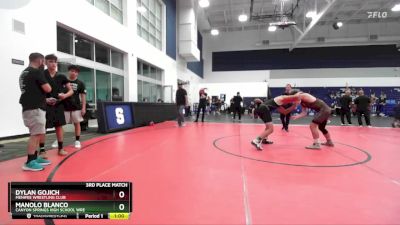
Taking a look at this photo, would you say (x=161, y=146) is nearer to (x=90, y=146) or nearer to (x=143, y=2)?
(x=90, y=146)

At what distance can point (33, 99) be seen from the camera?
121 inches

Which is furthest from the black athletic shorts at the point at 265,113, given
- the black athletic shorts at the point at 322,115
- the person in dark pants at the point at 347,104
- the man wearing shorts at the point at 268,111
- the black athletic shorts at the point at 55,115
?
the person in dark pants at the point at 347,104

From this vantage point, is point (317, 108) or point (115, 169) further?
point (317, 108)

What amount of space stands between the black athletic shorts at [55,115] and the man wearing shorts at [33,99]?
0.74m

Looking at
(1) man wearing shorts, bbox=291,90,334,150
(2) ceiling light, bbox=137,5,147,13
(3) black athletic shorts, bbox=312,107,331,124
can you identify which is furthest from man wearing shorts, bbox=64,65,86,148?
(2) ceiling light, bbox=137,5,147,13

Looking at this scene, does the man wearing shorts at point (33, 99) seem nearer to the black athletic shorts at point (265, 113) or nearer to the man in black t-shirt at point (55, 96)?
the man in black t-shirt at point (55, 96)

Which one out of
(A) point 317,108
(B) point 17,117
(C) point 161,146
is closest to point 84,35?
(B) point 17,117

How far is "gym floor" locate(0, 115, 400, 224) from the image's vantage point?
1957mm

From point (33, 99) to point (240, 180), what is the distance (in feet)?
9.18

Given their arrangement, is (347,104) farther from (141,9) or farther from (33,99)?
(33,99)

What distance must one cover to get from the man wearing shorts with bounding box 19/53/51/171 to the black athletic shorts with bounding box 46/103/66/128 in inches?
29.3

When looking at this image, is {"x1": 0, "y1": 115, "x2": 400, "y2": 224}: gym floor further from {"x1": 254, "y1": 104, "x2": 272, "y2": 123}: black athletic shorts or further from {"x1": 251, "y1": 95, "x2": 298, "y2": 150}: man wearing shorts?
{"x1": 254, "y1": 104, "x2": 272, "y2": 123}: black athletic shorts

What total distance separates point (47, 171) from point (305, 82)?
23962mm

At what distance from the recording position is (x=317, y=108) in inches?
195
